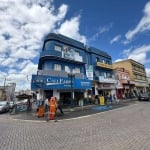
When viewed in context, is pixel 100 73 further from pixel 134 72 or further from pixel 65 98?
pixel 134 72

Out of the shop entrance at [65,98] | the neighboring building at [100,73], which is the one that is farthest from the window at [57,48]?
the neighboring building at [100,73]

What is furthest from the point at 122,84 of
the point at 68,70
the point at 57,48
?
the point at 57,48

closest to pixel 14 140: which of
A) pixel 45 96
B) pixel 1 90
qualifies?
pixel 45 96

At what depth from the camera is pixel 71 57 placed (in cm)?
2650

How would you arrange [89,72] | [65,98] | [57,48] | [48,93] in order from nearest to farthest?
1. [48,93]
2. [65,98]
3. [57,48]
4. [89,72]

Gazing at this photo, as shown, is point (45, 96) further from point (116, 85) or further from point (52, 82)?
point (116, 85)

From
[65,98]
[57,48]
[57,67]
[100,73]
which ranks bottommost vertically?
[65,98]

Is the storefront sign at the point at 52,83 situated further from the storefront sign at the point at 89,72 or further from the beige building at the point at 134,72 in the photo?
the beige building at the point at 134,72

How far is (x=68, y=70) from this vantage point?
26312 mm

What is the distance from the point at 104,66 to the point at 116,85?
6.84m

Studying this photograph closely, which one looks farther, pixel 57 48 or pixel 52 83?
pixel 57 48

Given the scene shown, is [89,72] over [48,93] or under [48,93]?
over

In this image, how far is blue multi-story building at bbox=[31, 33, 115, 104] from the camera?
69.1 feet

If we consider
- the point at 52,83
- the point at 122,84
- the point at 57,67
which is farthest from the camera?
the point at 122,84
